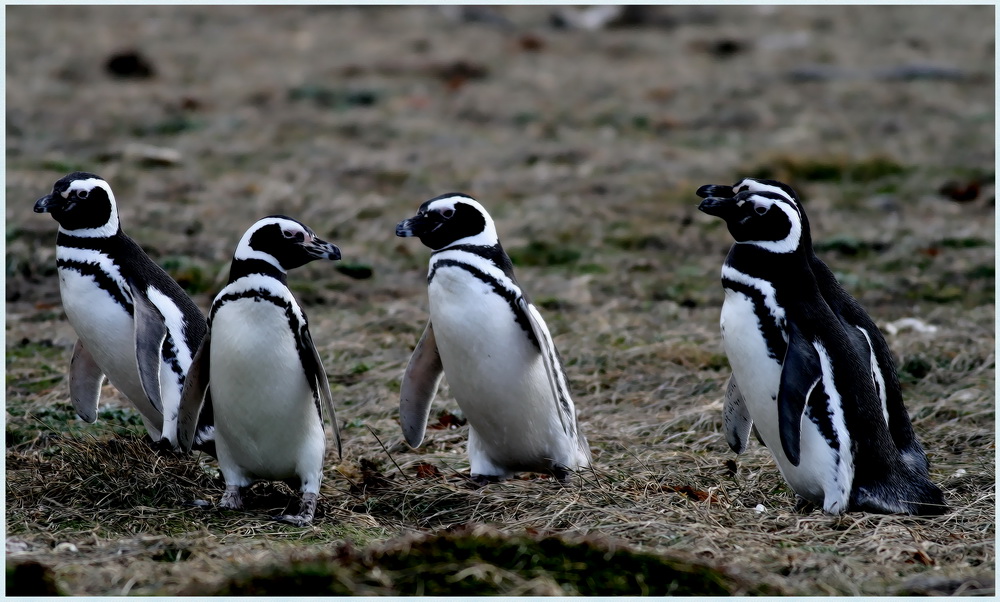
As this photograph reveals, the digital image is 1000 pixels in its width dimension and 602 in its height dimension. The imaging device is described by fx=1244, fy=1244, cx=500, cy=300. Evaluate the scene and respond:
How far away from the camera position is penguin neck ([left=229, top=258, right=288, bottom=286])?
15.6 feet

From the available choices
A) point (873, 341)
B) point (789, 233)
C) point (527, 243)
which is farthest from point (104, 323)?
point (527, 243)

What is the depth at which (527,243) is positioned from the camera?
9430 mm

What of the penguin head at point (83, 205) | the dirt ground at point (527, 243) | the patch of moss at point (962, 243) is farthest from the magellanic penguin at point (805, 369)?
the patch of moss at point (962, 243)

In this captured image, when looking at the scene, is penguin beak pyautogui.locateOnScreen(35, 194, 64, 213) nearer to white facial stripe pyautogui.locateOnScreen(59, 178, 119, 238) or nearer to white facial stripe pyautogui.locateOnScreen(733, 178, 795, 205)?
white facial stripe pyautogui.locateOnScreen(59, 178, 119, 238)

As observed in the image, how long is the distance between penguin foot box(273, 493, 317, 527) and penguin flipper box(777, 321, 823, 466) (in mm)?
1767

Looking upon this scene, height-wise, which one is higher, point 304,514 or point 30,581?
point 30,581

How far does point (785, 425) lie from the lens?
4.55m

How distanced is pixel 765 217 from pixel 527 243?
4.75 meters

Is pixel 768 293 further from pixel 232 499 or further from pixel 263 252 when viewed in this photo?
pixel 232 499

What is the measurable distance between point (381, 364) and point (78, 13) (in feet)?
42.2

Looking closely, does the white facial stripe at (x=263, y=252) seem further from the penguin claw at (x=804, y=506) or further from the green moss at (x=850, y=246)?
the green moss at (x=850, y=246)

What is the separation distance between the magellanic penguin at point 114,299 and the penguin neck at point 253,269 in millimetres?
641

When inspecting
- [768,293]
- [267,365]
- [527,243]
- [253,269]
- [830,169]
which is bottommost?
[267,365]

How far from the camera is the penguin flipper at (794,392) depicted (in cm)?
454
